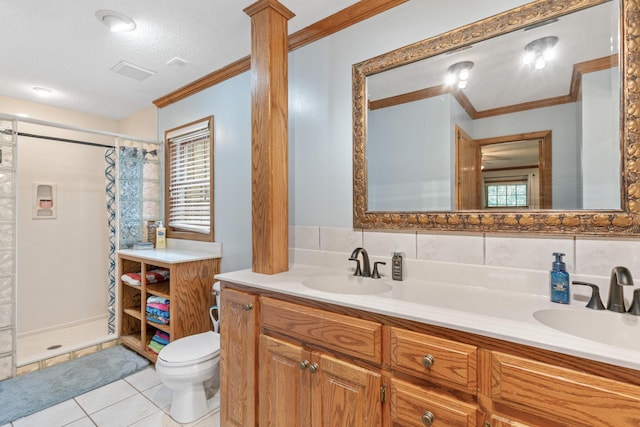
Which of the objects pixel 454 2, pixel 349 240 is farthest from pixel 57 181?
pixel 454 2

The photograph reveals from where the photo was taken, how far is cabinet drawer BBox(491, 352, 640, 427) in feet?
2.34

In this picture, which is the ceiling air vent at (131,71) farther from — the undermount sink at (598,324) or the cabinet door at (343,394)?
the undermount sink at (598,324)

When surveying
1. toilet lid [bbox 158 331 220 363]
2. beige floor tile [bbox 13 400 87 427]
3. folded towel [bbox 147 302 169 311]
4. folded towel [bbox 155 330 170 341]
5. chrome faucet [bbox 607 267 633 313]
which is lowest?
beige floor tile [bbox 13 400 87 427]

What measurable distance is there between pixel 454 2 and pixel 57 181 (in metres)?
4.00

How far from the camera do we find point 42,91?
2.92 metres

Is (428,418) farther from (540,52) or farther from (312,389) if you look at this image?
(540,52)

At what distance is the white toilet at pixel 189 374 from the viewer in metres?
1.75

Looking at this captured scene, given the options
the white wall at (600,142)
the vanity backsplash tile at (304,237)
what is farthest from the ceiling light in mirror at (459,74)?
the vanity backsplash tile at (304,237)

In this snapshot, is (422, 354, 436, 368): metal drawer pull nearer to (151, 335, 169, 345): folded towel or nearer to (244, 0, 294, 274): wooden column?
(244, 0, 294, 274): wooden column

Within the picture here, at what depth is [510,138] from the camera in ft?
4.38

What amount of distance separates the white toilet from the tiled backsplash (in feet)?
3.33

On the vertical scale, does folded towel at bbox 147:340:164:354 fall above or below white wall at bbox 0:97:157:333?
below

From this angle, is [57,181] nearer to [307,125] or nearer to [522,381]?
[307,125]

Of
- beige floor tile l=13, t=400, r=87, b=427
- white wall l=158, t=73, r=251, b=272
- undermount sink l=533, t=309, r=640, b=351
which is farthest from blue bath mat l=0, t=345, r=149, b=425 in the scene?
undermount sink l=533, t=309, r=640, b=351
